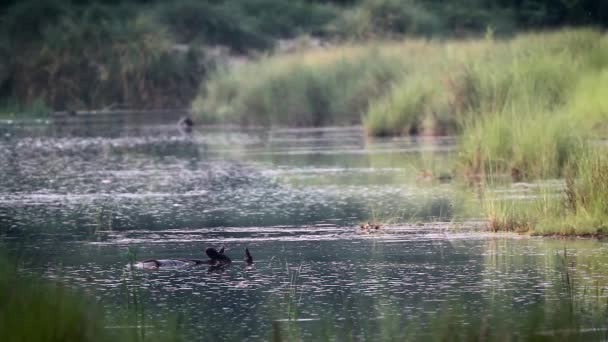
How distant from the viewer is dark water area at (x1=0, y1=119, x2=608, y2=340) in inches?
378

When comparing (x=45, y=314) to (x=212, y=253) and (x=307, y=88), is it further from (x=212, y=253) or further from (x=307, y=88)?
(x=307, y=88)

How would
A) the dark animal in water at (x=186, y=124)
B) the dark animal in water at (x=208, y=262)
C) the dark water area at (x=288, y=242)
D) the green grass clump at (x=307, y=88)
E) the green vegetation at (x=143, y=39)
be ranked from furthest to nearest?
the green vegetation at (x=143, y=39) < the dark animal in water at (x=186, y=124) < the green grass clump at (x=307, y=88) < the dark animal in water at (x=208, y=262) < the dark water area at (x=288, y=242)

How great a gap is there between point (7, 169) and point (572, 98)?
31.6 ft

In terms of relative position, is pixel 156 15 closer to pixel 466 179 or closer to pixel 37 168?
pixel 37 168

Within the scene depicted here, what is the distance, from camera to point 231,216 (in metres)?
15.6

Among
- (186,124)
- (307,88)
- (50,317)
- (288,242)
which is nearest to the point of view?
(50,317)

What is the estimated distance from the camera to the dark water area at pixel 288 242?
960 cm

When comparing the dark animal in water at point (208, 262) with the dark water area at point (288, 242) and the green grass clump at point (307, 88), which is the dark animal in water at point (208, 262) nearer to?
the dark water area at point (288, 242)

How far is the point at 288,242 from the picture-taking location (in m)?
13.1

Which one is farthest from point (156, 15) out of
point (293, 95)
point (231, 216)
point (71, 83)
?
point (231, 216)

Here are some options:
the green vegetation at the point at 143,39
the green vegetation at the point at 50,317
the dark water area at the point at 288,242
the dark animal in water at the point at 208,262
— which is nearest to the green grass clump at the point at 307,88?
the green vegetation at the point at 143,39

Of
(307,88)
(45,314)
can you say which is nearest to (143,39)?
(307,88)

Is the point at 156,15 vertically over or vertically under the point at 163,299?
over

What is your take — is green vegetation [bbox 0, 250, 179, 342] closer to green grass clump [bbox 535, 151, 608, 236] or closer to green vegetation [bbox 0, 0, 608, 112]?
green grass clump [bbox 535, 151, 608, 236]
